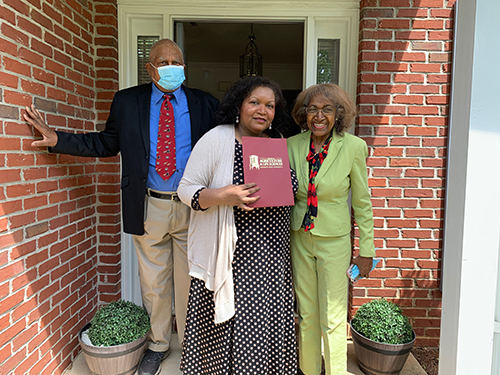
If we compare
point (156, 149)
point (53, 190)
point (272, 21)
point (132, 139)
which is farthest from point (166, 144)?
point (272, 21)

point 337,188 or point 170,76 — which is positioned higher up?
point 170,76

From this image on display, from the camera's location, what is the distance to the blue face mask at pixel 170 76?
2201 millimetres

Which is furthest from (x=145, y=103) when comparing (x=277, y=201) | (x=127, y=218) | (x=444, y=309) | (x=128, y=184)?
(x=444, y=309)

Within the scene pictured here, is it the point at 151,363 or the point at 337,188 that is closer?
the point at 337,188

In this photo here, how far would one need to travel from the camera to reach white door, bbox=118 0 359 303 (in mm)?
2830

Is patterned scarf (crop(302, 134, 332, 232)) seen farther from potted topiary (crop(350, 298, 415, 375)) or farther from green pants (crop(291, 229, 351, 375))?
potted topiary (crop(350, 298, 415, 375))

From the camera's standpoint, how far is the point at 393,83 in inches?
106

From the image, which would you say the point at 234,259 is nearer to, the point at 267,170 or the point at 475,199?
the point at 267,170

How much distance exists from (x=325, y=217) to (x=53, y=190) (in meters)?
1.66

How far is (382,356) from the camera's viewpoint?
7.72ft

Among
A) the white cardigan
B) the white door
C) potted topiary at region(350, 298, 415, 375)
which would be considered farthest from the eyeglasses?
potted topiary at region(350, 298, 415, 375)

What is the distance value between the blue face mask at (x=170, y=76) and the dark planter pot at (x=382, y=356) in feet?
6.72

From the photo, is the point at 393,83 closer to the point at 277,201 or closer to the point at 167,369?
the point at 277,201

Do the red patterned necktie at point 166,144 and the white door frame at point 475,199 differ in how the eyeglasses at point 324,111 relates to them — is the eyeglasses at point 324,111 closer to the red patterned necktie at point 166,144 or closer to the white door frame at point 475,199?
the white door frame at point 475,199
